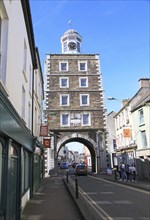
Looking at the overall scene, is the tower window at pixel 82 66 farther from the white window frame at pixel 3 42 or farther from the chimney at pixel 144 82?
the white window frame at pixel 3 42

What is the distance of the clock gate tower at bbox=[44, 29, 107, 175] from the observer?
37.9 metres

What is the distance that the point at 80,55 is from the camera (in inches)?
1662

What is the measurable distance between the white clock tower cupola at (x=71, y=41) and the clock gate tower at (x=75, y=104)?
5.56 m

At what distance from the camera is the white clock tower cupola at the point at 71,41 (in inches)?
1860

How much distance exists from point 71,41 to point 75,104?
14.9 m

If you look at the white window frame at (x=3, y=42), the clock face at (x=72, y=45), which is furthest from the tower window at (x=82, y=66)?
the white window frame at (x=3, y=42)

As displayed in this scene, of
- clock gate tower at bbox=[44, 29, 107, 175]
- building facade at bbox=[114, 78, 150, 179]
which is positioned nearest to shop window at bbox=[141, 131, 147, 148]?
building facade at bbox=[114, 78, 150, 179]

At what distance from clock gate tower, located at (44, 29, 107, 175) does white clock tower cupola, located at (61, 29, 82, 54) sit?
5.56 meters

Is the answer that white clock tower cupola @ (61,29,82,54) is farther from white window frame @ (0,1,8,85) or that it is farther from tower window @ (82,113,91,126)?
white window frame @ (0,1,8,85)

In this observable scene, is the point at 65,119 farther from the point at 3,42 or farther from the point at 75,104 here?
the point at 3,42

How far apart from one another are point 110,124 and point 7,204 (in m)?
41.3

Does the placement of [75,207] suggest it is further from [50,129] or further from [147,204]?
[50,129]

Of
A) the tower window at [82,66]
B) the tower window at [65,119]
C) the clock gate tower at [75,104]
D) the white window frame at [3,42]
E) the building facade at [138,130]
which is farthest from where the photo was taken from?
the tower window at [82,66]

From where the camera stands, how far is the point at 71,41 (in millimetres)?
47781
